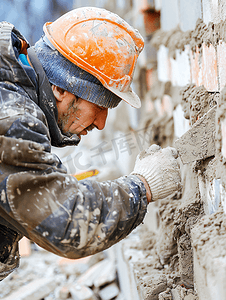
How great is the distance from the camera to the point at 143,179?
1665 mm

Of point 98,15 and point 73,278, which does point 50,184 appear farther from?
point 73,278

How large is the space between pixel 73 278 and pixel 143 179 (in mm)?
2773

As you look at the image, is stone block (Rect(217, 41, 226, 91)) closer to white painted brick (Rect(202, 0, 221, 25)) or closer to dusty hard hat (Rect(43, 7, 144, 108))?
white painted brick (Rect(202, 0, 221, 25))

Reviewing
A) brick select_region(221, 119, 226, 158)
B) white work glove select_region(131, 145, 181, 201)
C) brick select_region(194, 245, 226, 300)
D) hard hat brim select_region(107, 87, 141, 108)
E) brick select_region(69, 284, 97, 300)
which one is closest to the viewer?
brick select_region(194, 245, 226, 300)

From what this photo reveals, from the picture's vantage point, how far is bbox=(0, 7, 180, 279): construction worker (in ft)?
4.35

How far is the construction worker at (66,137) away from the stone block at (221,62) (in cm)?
48

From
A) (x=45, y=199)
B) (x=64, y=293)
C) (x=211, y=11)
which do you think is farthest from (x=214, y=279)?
(x=64, y=293)

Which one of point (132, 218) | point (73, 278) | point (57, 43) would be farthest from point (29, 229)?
point (73, 278)

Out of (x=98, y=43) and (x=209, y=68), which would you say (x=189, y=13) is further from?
(x=98, y=43)

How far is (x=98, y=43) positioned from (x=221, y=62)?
0.65m

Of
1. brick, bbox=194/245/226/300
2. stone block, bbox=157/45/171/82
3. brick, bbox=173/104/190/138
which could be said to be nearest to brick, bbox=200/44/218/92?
brick, bbox=173/104/190/138

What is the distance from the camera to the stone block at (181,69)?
2.24 m

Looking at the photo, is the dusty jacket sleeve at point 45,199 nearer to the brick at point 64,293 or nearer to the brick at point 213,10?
the brick at point 213,10

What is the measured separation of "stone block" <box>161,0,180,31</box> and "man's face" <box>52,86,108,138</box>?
56.8 inches
